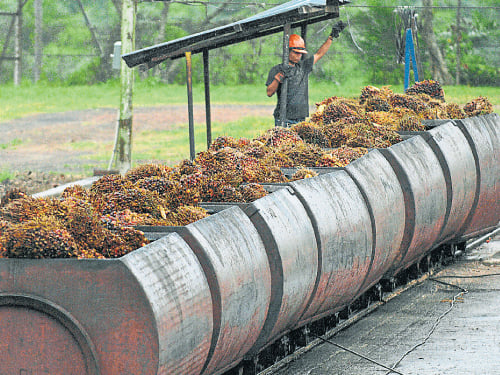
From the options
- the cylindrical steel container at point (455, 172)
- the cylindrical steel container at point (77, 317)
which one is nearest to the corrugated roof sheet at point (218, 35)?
the cylindrical steel container at point (455, 172)

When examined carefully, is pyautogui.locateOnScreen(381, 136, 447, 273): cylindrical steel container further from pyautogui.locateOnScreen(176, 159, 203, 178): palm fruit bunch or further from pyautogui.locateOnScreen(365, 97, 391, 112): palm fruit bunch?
pyautogui.locateOnScreen(176, 159, 203, 178): palm fruit bunch

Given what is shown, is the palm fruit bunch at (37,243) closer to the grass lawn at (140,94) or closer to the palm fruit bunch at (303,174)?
the palm fruit bunch at (303,174)

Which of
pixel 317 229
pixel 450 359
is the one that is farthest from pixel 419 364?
pixel 317 229

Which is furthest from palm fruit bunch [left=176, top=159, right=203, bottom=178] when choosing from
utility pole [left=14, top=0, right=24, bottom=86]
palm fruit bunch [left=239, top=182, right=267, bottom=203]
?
utility pole [left=14, top=0, right=24, bottom=86]

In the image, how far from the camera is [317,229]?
24.6 feet

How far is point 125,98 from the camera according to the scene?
1739 cm

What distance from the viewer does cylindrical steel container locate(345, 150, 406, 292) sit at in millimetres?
8539

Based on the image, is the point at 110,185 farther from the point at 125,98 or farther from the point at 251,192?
the point at 125,98

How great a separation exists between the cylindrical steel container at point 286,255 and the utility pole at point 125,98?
392 inches

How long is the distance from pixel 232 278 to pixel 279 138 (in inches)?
146

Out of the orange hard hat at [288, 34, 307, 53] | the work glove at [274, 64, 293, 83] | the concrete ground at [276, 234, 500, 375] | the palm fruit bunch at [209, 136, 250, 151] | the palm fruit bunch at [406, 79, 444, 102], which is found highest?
the orange hard hat at [288, 34, 307, 53]

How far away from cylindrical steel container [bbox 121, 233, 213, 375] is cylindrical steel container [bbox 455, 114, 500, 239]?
6.13 meters

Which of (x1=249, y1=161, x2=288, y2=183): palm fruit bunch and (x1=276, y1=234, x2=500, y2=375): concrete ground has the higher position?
(x1=249, y1=161, x2=288, y2=183): palm fruit bunch

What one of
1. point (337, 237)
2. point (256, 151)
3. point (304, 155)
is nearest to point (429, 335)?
point (337, 237)
